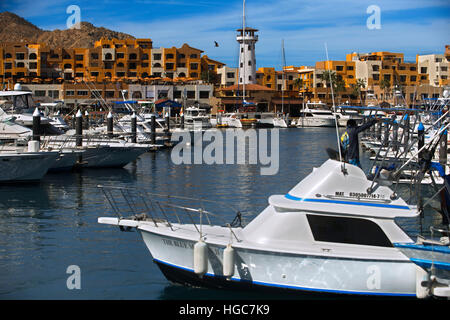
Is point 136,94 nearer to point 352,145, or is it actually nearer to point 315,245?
point 352,145

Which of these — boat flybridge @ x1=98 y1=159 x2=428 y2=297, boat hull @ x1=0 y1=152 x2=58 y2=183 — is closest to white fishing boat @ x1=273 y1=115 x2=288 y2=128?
boat hull @ x1=0 y1=152 x2=58 y2=183

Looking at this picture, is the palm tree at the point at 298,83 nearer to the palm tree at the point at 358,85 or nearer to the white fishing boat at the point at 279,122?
the palm tree at the point at 358,85

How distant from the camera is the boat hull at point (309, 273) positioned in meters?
10.4

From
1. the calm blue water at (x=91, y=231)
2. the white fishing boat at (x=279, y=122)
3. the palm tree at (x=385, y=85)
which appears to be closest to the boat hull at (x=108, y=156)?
the calm blue water at (x=91, y=231)

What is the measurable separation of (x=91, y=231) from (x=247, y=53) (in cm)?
9278

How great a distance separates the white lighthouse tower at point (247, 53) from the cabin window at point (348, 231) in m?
97.3

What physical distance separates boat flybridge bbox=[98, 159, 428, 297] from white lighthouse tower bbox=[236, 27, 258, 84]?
96.9m

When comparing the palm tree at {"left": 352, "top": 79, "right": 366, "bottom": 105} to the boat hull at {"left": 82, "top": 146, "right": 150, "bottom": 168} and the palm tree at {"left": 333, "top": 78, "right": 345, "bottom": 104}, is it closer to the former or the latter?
the palm tree at {"left": 333, "top": 78, "right": 345, "bottom": 104}

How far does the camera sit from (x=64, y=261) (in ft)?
46.5

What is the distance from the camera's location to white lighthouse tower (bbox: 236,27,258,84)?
352ft

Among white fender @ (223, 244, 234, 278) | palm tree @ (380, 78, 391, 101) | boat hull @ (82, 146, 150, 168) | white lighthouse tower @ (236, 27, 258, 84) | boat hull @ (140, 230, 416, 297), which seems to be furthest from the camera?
palm tree @ (380, 78, 391, 101)

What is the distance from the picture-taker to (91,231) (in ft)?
56.4

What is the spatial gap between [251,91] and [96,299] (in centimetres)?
9609

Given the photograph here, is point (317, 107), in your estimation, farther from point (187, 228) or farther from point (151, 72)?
point (187, 228)
